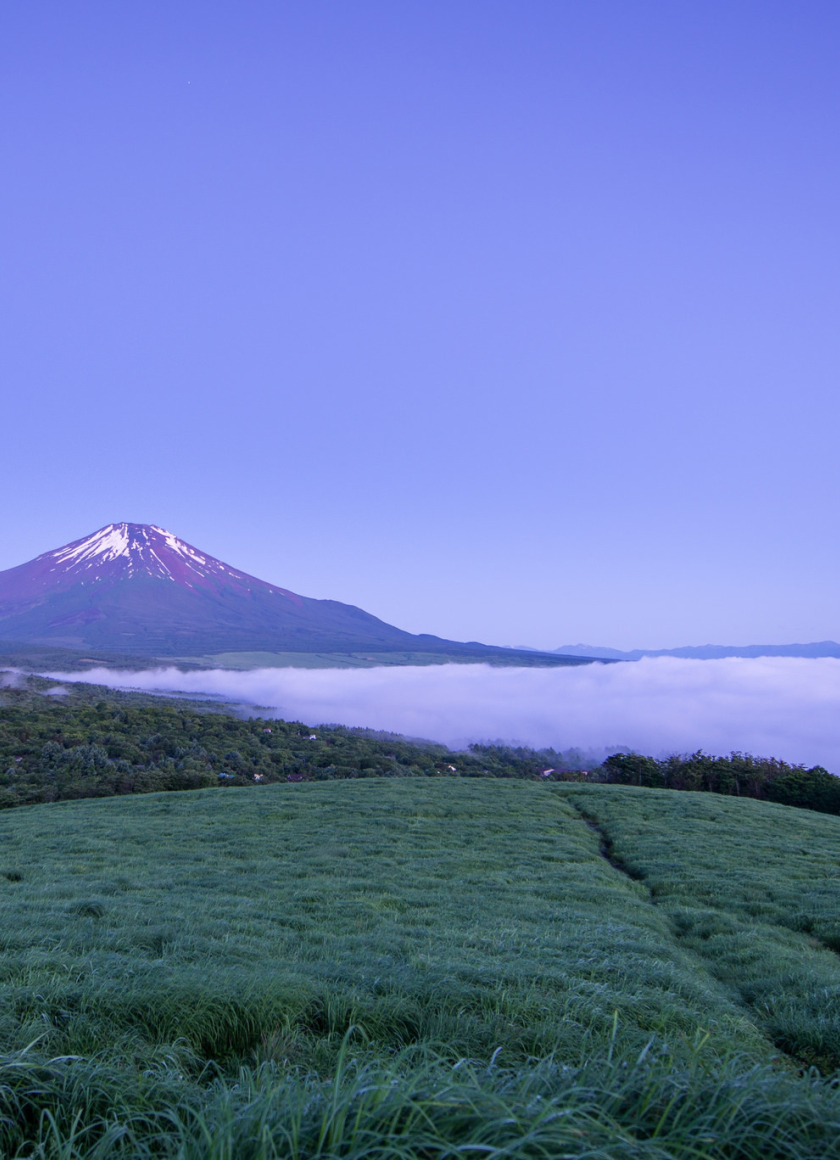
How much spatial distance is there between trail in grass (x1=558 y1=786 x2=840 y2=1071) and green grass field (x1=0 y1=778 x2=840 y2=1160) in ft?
0.19

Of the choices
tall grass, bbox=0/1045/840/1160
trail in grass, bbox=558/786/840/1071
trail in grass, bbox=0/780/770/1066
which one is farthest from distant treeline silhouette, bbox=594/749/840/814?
tall grass, bbox=0/1045/840/1160

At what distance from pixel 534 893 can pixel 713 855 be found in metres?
6.68

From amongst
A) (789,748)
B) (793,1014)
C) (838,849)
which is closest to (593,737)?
(789,748)

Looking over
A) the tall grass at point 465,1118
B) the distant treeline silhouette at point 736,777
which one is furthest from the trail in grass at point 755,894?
the distant treeline silhouette at point 736,777

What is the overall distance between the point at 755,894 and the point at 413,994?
935cm

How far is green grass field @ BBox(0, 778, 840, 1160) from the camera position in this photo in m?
1.93

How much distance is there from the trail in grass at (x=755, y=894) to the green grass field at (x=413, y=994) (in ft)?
0.19

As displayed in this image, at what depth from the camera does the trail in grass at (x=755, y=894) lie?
5371mm

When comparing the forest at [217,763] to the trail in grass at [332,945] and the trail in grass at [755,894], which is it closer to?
the trail in grass at [755,894]

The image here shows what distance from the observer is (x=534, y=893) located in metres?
10.4

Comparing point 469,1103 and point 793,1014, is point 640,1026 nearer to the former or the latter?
point 793,1014

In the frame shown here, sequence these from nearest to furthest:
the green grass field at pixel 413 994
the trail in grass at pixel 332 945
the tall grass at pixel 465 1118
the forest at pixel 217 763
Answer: the tall grass at pixel 465 1118 < the green grass field at pixel 413 994 < the trail in grass at pixel 332 945 < the forest at pixel 217 763

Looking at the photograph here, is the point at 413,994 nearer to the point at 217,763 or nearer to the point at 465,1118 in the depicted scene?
the point at 465,1118

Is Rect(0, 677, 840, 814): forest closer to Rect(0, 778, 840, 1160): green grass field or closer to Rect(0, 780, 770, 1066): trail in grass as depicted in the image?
Rect(0, 780, 770, 1066): trail in grass
